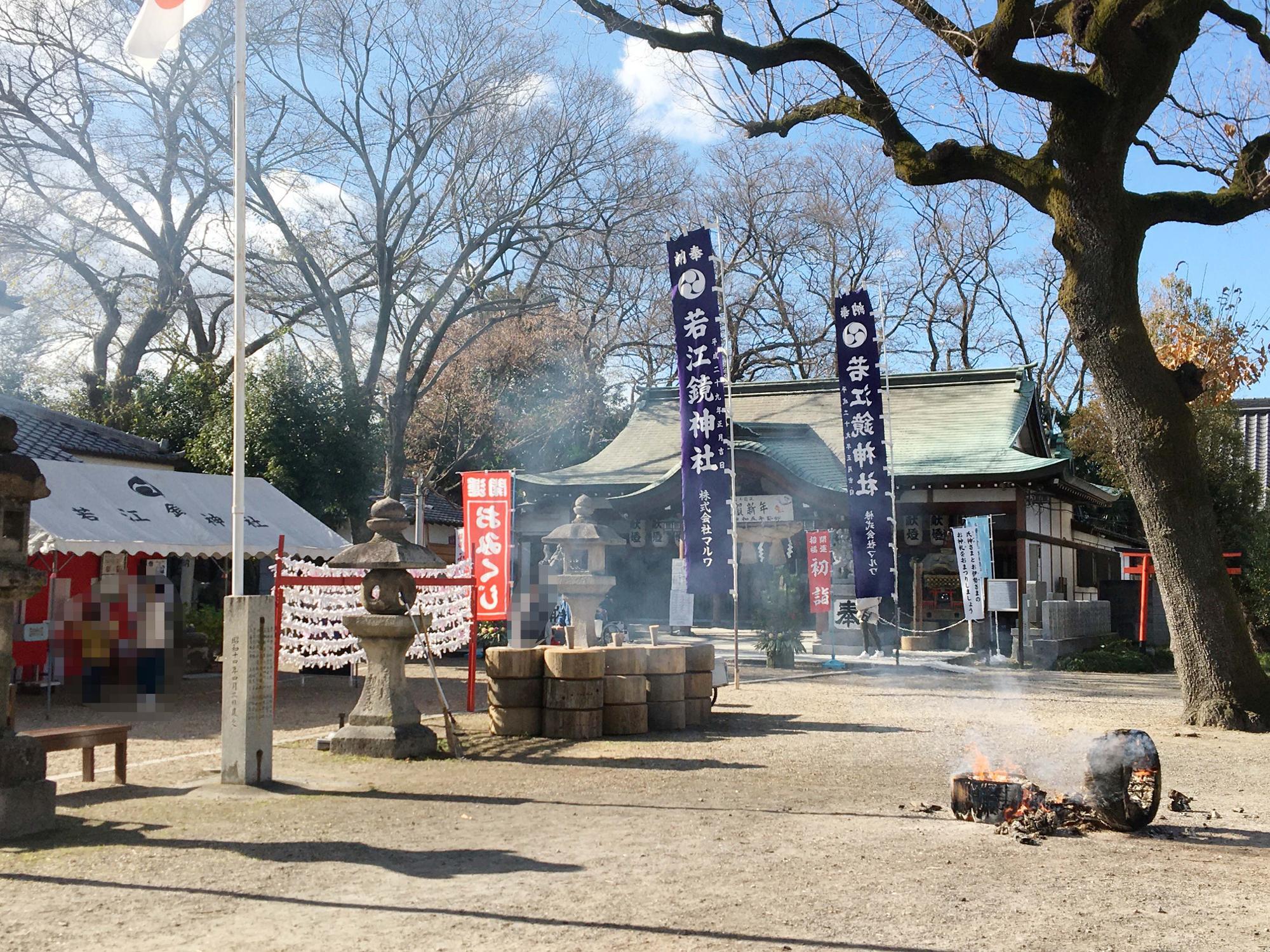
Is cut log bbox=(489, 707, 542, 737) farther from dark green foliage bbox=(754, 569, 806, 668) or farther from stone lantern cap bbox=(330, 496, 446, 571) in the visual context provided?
dark green foliage bbox=(754, 569, 806, 668)

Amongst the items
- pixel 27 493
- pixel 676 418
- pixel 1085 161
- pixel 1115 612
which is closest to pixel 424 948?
pixel 27 493

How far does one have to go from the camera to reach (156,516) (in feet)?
46.3

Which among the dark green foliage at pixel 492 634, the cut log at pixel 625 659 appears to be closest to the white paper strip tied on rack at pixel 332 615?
the cut log at pixel 625 659

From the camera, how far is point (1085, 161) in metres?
11.7

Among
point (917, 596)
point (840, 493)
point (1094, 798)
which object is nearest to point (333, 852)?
point (1094, 798)

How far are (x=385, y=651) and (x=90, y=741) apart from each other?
94.9 inches

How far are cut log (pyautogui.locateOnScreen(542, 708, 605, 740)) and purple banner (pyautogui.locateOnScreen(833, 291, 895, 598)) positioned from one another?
25.5 ft

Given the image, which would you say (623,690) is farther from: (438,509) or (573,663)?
(438,509)

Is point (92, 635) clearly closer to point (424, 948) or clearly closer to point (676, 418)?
point (424, 948)

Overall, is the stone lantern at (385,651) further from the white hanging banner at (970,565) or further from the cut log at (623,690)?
the white hanging banner at (970,565)

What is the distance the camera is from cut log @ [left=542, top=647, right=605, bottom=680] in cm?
1045

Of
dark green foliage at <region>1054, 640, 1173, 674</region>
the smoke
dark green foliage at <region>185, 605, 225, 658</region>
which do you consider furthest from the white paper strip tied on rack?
dark green foliage at <region>1054, 640, 1173, 674</region>

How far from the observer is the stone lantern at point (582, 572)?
1261 centimetres

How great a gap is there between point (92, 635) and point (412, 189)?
12.1m
